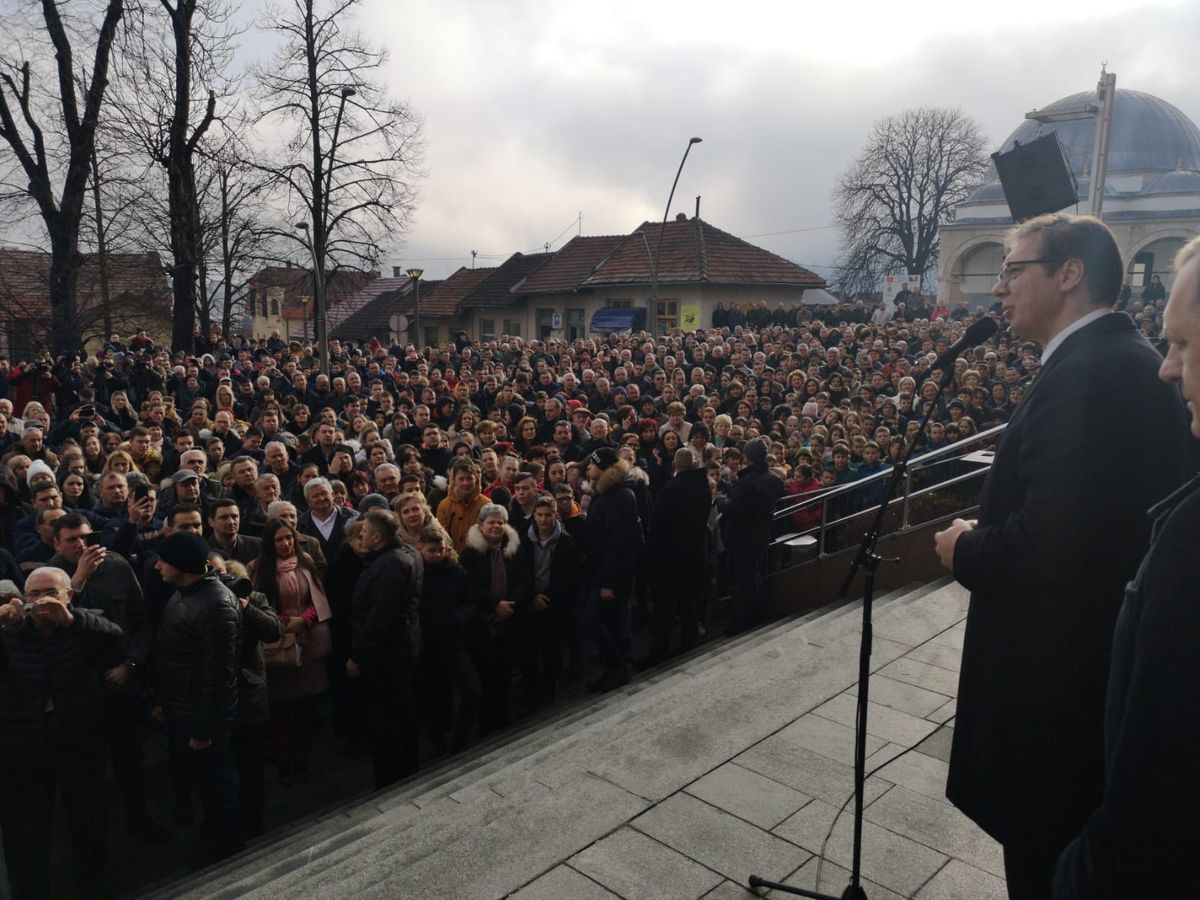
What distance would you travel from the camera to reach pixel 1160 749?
1.19 metres

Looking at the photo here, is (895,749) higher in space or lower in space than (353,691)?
higher

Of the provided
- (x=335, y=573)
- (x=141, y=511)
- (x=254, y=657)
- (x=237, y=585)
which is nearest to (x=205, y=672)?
(x=254, y=657)

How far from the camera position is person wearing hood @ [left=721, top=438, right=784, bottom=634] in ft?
24.3

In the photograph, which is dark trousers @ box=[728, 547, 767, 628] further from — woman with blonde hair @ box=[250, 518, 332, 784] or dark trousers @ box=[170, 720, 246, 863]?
dark trousers @ box=[170, 720, 246, 863]

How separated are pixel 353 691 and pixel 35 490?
2761 millimetres

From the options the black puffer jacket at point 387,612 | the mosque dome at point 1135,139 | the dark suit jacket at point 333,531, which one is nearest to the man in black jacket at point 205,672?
the black puffer jacket at point 387,612

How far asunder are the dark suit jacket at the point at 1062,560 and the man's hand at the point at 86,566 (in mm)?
4435

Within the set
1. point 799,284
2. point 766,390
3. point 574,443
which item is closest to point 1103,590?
point 574,443

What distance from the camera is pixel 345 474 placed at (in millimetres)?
7504

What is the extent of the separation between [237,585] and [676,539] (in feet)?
11.7

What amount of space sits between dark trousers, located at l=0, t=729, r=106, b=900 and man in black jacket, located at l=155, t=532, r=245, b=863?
46cm

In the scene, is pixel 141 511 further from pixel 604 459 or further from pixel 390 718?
pixel 604 459

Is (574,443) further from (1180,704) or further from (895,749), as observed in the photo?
(1180,704)

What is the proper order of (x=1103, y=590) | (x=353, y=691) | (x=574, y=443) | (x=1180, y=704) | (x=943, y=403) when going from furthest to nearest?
(x=943, y=403), (x=574, y=443), (x=353, y=691), (x=1103, y=590), (x=1180, y=704)
